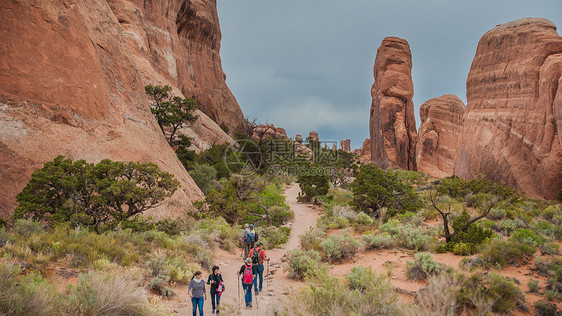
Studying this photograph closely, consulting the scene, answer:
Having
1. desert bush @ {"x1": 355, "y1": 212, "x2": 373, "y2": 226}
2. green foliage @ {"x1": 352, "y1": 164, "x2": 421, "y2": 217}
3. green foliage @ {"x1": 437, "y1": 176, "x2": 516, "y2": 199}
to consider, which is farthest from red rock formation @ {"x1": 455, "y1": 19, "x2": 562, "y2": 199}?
desert bush @ {"x1": 355, "y1": 212, "x2": 373, "y2": 226}

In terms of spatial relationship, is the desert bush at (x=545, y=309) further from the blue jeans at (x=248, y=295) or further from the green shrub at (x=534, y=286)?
the blue jeans at (x=248, y=295)

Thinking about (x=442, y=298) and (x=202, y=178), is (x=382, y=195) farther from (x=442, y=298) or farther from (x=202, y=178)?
(x=442, y=298)

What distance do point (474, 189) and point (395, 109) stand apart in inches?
1169

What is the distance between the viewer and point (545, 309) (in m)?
5.39

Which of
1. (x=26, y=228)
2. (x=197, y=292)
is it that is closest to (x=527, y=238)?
(x=197, y=292)

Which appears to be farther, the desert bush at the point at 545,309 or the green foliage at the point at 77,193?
the green foliage at the point at 77,193

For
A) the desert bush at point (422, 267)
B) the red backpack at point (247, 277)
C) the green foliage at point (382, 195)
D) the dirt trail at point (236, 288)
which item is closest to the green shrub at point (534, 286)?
the desert bush at point (422, 267)

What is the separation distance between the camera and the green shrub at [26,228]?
24.5 ft

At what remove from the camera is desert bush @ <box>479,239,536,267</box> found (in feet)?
26.3

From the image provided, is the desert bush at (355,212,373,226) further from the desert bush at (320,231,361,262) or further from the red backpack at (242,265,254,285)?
the red backpack at (242,265,254,285)

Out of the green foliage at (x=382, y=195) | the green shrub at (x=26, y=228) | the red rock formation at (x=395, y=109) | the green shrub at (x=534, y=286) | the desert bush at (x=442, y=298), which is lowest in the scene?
the green shrub at (x=534, y=286)

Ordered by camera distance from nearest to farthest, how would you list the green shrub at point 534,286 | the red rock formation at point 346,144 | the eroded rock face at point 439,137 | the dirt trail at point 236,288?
the green shrub at point 534,286 → the dirt trail at point 236,288 → the eroded rock face at point 439,137 → the red rock formation at point 346,144

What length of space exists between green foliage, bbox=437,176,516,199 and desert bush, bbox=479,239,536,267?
10.8 metres

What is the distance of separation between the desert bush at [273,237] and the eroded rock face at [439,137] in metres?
36.2
